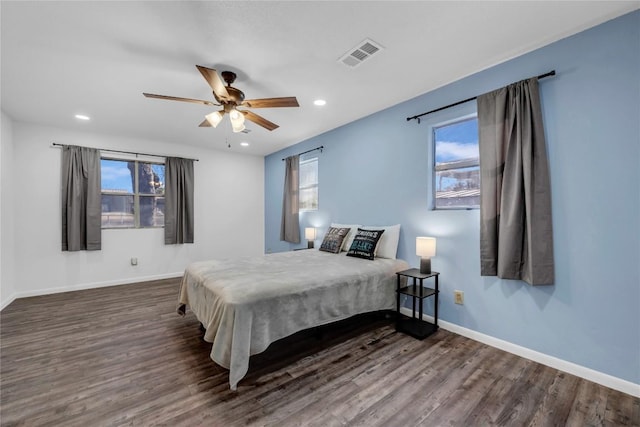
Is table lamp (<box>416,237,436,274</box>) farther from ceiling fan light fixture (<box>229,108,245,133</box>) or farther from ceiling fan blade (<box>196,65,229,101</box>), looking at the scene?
ceiling fan blade (<box>196,65,229,101</box>)

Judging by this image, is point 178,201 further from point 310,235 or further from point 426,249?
point 426,249

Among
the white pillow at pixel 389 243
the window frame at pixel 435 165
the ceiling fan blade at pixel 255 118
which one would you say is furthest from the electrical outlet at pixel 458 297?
the ceiling fan blade at pixel 255 118

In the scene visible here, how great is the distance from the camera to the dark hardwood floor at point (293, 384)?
62.6 inches

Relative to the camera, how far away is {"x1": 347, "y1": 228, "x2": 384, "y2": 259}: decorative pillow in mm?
3199

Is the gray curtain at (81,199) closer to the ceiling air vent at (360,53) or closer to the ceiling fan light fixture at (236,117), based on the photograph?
the ceiling fan light fixture at (236,117)

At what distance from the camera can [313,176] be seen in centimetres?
493

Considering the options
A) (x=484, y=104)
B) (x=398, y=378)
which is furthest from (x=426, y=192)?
(x=398, y=378)

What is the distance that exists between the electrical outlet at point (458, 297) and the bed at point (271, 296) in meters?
0.60

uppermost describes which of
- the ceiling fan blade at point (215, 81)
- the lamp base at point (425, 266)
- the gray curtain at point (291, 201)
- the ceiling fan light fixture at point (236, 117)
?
the ceiling fan blade at point (215, 81)

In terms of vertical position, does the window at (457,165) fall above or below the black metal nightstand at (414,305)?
above

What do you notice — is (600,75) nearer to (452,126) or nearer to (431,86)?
(452,126)

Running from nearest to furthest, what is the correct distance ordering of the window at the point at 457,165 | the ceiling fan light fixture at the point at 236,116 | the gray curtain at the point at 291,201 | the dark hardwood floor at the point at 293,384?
the dark hardwood floor at the point at 293,384 → the ceiling fan light fixture at the point at 236,116 → the window at the point at 457,165 → the gray curtain at the point at 291,201

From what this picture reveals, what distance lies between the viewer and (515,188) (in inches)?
87.1

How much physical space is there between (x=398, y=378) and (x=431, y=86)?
290cm
